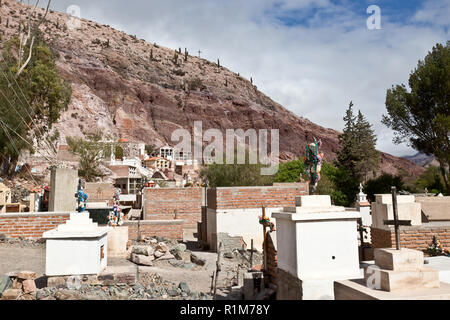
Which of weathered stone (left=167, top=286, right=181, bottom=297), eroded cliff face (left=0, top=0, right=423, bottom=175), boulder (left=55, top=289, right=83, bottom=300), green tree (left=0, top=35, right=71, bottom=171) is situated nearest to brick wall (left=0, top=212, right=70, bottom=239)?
boulder (left=55, top=289, right=83, bottom=300)

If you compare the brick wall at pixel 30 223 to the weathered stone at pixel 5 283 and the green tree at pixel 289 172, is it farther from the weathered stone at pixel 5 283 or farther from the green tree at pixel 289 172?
the green tree at pixel 289 172

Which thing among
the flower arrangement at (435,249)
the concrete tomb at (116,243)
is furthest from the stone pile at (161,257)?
the flower arrangement at (435,249)

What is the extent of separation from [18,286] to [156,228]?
8995 mm

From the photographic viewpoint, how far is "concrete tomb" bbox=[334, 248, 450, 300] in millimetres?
3451

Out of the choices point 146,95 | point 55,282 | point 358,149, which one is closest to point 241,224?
point 55,282

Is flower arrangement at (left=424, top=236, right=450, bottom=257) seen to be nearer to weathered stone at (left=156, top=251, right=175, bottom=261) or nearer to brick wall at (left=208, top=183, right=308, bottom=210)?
brick wall at (left=208, top=183, right=308, bottom=210)

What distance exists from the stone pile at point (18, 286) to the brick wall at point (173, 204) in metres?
15.5

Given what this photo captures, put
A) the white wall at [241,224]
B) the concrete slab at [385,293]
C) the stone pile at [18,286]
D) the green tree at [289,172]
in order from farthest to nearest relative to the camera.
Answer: the green tree at [289,172] → the white wall at [241,224] → the stone pile at [18,286] → the concrete slab at [385,293]

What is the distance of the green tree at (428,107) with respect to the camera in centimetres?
2724

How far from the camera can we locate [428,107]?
28.9m

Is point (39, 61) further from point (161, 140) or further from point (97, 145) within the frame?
point (161, 140)

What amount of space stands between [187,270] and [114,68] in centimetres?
9891

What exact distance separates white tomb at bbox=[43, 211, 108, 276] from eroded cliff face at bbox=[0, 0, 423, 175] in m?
66.1

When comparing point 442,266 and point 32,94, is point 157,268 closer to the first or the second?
point 442,266
